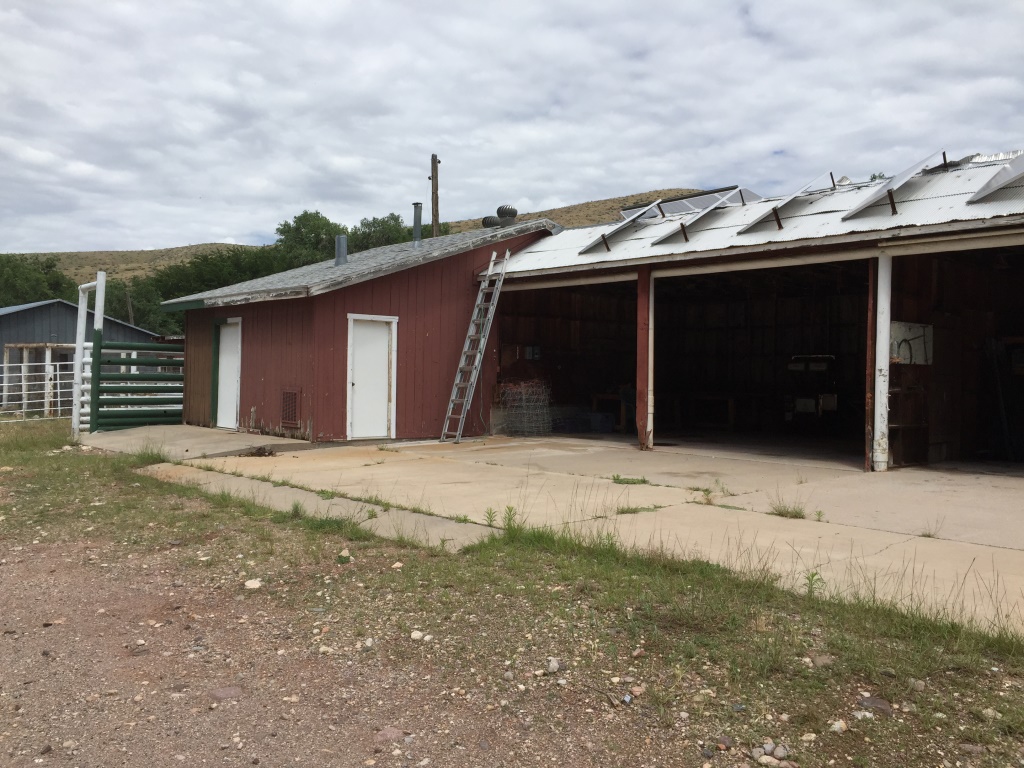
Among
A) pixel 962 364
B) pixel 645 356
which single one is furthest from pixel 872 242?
pixel 645 356

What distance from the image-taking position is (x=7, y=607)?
15.8 feet

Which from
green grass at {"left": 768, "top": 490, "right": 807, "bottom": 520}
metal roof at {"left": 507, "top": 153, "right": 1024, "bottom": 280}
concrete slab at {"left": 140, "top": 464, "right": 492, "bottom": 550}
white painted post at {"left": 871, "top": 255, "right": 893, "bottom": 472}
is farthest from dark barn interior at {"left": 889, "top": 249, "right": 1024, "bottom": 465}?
concrete slab at {"left": 140, "top": 464, "right": 492, "bottom": 550}

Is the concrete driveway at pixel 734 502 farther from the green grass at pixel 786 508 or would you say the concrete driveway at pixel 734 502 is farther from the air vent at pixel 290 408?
the air vent at pixel 290 408

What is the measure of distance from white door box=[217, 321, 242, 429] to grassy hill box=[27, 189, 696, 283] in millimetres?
48189

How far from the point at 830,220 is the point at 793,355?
31.0 ft

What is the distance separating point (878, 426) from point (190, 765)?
9740 mm

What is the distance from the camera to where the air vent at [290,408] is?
13.8 m

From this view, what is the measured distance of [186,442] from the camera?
44.2 ft

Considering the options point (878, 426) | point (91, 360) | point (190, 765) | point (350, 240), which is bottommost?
point (190, 765)

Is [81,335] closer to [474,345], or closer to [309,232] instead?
[474,345]

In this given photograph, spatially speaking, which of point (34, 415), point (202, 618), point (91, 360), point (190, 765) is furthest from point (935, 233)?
point (34, 415)

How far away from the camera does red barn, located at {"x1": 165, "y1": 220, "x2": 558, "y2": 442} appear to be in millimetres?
13586

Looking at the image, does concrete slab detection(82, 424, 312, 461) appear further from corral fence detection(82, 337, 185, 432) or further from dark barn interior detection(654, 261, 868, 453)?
dark barn interior detection(654, 261, 868, 453)

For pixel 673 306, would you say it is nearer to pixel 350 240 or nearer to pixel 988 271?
pixel 988 271
